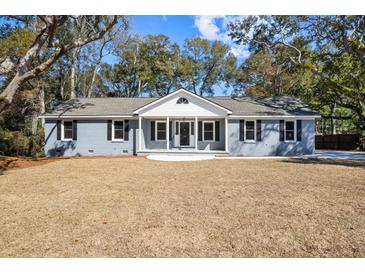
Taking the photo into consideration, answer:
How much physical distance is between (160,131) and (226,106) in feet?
17.8

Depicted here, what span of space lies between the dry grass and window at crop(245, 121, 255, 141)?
23.5 ft

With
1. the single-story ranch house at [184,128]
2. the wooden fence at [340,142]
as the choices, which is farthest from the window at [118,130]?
the wooden fence at [340,142]

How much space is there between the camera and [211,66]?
32781 mm

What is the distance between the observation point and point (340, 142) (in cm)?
2081

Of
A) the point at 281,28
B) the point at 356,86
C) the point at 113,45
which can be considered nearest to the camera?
the point at 356,86

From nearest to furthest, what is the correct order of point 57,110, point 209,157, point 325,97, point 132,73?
point 209,157 < point 57,110 < point 325,97 < point 132,73

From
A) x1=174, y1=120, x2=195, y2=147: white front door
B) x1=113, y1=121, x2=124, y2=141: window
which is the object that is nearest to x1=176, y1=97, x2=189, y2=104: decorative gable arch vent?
x1=174, y1=120, x2=195, y2=147: white front door

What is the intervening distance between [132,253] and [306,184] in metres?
6.22

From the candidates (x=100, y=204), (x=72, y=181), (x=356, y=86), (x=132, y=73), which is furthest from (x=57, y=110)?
(x=356, y=86)

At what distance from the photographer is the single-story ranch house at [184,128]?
14492 mm

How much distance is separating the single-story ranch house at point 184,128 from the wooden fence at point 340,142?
8.60 m

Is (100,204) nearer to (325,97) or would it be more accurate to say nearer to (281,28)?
(281,28)

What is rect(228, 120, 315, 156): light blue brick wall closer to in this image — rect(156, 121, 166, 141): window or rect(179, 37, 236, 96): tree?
rect(156, 121, 166, 141): window
